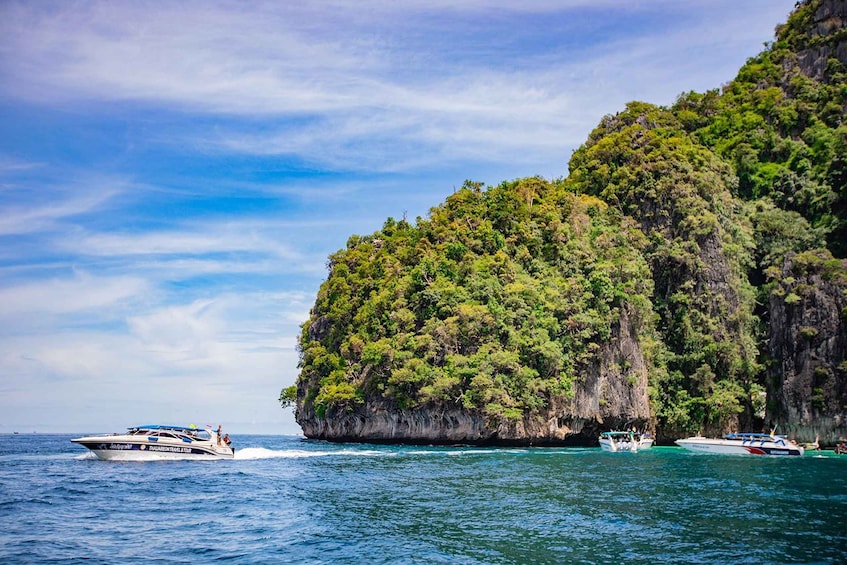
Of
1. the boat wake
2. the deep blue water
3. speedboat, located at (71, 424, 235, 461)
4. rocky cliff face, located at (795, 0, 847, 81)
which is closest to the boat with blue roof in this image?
the deep blue water

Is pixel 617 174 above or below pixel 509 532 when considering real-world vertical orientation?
above

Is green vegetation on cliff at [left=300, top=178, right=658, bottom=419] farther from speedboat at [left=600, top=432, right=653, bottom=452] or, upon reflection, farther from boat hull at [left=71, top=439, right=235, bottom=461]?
boat hull at [left=71, top=439, right=235, bottom=461]

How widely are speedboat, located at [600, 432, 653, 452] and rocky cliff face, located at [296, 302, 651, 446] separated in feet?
6.76

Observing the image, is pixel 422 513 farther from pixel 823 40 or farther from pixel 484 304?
pixel 823 40

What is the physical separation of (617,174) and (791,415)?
3606cm

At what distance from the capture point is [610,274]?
6944 centimetres

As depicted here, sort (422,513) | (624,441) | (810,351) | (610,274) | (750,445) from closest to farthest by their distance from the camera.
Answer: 1. (422,513)
2. (750,445)
3. (624,441)
4. (810,351)
5. (610,274)

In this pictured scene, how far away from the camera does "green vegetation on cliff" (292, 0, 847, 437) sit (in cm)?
6366

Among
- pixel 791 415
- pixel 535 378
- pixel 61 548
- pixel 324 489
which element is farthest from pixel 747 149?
pixel 61 548

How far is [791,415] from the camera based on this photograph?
62.1 meters

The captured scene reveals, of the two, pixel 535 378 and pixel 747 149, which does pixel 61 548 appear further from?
pixel 747 149

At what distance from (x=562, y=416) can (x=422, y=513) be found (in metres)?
40.6

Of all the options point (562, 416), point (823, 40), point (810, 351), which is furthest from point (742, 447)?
point (823, 40)

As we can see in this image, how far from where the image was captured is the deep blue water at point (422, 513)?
18.9 meters
